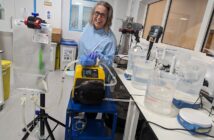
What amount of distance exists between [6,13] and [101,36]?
11.7 ft

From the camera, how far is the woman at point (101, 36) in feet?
5.47

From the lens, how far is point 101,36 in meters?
1.72

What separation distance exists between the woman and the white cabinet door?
3293 mm

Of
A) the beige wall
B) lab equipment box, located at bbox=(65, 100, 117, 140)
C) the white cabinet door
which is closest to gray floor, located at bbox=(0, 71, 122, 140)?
lab equipment box, located at bbox=(65, 100, 117, 140)

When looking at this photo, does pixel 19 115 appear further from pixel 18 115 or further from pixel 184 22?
pixel 184 22

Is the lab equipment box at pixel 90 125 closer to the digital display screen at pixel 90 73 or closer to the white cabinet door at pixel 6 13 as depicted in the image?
the digital display screen at pixel 90 73

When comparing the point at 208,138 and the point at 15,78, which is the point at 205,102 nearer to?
the point at 208,138

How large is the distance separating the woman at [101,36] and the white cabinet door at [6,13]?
3.29 meters

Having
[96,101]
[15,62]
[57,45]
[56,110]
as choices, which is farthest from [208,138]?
[57,45]

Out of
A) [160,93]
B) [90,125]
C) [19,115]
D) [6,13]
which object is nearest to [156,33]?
[160,93]

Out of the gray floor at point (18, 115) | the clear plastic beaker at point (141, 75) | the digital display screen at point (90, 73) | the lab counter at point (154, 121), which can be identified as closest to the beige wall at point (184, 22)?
the clear plastic beaker at point (141, 75)

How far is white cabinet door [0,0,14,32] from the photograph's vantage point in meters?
Result: 3.93

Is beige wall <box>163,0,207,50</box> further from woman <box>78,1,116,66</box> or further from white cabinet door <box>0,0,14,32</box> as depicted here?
white cabinet door <box>0,0,14,32</box>

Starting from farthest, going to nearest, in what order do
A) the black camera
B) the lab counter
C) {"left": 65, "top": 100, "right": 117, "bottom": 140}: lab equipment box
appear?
the black camera
{"left": 65, "top": 100, "right": 117, "bottom": 140}: lab equipment box
the lab counter
